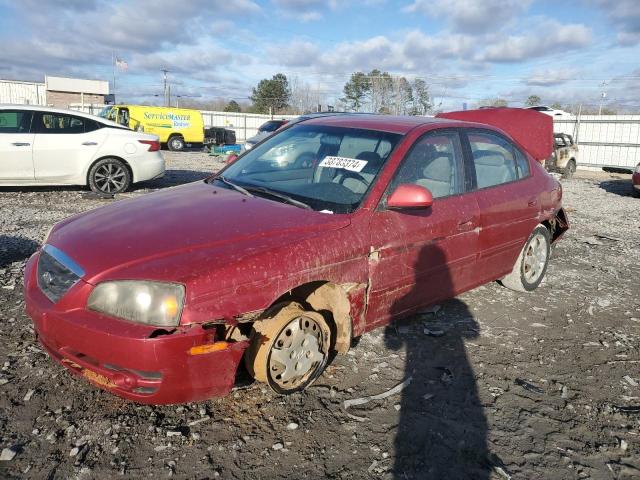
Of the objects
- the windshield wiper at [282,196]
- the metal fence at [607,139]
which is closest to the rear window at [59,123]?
the windshield wiper at [282,196]

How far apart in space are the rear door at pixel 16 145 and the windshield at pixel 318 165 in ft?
19.5

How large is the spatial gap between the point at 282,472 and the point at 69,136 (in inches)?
319

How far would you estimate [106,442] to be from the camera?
247 cm

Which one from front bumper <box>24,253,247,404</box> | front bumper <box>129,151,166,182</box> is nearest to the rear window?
front bumper <box>129,151,166,182</box>

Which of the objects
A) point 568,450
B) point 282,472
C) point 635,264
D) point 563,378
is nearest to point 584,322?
point 563,378

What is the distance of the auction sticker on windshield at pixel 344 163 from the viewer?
3.45m

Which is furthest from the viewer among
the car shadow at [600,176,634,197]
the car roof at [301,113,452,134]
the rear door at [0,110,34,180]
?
the car shadow at [600,176,634,197]

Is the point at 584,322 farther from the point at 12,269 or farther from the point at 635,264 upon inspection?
the point at 12,269

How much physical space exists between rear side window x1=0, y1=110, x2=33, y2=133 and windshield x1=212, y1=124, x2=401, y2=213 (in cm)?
609

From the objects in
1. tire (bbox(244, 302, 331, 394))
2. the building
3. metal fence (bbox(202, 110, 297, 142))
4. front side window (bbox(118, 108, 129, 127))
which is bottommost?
tire (bbox(244, 302, 331, 394))

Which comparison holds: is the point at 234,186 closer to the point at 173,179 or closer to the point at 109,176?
the point at 109,176

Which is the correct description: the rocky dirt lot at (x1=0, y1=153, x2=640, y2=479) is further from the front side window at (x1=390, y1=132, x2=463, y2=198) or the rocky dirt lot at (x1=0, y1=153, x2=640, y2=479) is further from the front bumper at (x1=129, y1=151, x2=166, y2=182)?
the front bumper at (x1=129, y1=151, x2=166, y2=182)

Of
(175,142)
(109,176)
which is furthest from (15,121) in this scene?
(175,142)

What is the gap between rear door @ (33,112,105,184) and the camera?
841 cm
